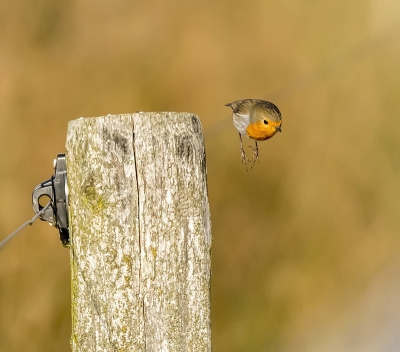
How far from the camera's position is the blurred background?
2029mm

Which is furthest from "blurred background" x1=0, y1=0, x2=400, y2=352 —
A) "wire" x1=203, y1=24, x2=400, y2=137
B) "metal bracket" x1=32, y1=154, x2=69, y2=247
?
"metal bracket" x1=32, y1=154, x2=69, y2=247

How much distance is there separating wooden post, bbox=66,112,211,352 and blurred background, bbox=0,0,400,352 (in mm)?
1330

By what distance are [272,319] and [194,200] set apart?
1.83m

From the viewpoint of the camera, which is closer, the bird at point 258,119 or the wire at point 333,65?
the bird at point 258,119

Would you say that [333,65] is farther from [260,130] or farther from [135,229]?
[135,229]

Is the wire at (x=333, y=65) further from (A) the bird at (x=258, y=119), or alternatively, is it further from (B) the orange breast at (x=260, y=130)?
(B) the orange breast at (x=260, y=130)

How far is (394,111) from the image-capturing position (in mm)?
2682

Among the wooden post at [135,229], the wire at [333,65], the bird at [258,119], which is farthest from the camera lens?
the wire at [333,65]

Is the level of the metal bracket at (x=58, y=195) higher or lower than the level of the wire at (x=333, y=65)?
lower

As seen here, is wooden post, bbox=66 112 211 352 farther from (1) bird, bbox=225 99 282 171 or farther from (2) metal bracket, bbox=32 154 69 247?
(1) bird, bbox=225 99 282 171

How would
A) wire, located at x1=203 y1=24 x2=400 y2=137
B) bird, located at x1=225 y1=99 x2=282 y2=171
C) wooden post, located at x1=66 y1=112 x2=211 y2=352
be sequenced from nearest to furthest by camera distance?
wooden post, located at x1=66 y1=112 x2=211 y2=352 → bird, located at x1=225 y1=99 x2=282 y2=171 → wire, located at x1=203 y1=24 x2=400 y2=137

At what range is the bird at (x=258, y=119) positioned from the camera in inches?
79.6

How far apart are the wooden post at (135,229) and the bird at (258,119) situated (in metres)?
1.27

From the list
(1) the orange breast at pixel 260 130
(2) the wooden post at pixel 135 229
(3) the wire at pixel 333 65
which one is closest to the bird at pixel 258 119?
(1) the orange breast at pixel 260 130
